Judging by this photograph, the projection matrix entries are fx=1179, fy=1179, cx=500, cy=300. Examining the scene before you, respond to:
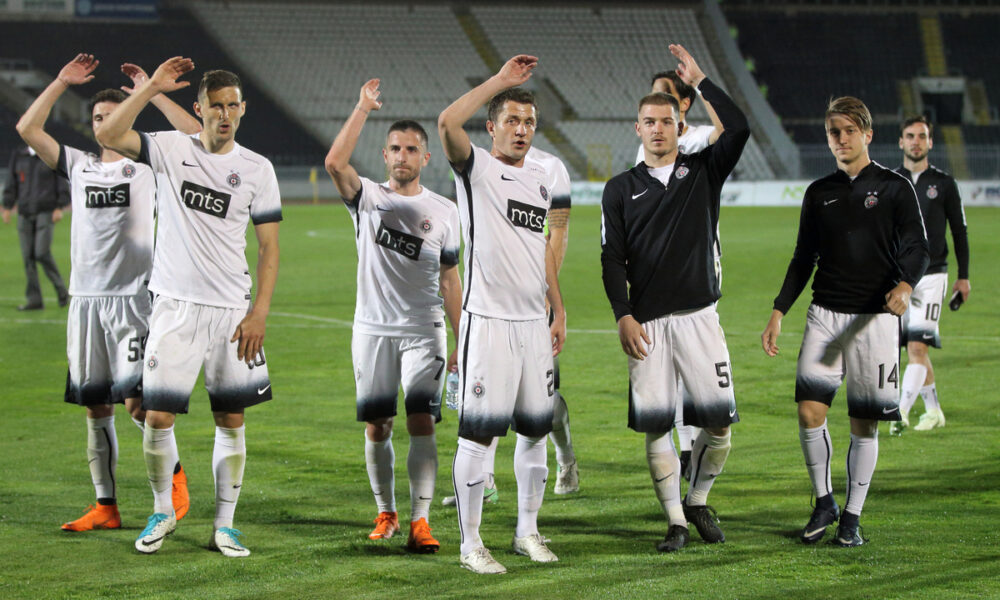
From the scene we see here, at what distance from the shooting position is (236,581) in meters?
5.09

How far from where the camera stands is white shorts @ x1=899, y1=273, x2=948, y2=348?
8.87 metres

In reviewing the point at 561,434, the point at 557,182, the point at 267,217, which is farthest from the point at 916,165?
the point at 267,217

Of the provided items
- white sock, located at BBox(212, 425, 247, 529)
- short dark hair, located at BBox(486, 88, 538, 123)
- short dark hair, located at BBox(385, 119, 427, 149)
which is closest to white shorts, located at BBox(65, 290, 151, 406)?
white sock, located at BBox(212, 425, 247, 529)

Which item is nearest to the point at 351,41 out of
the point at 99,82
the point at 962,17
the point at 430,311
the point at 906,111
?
the point at 99,82

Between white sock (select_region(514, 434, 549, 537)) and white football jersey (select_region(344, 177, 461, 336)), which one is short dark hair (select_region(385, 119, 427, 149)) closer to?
white football jersey (select_region(344, 177, 461, 336))

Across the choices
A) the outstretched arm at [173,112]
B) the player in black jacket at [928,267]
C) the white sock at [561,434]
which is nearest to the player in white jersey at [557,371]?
the white sock at [561,434]

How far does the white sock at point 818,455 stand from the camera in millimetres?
5855

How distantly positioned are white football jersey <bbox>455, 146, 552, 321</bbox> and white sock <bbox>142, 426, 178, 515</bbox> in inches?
62.8

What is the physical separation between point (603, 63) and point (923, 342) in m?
42.5

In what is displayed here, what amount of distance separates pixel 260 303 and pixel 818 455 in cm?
284

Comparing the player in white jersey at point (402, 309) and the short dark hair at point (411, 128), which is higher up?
the short dark hair at point (411, 128)

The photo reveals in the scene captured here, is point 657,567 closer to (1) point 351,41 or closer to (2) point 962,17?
(1) point 351,41

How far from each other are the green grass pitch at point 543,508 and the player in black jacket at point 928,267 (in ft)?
1.16

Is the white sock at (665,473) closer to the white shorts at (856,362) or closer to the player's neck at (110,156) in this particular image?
the white shorts at (856,362)
